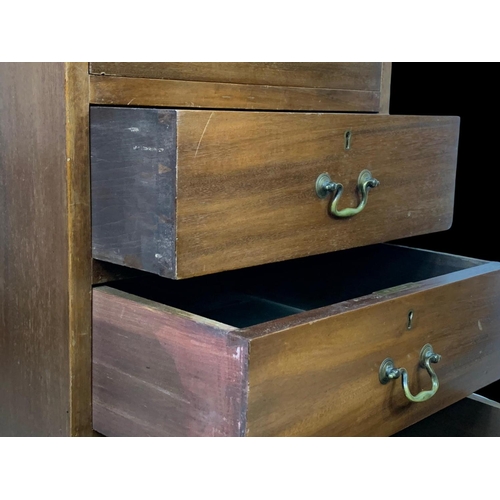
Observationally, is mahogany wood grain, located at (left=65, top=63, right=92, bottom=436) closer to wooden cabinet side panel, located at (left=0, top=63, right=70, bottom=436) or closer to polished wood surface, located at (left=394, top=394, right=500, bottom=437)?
wooden cabinet side panel, located at (left=0, top=63, right=70, bottom=436)

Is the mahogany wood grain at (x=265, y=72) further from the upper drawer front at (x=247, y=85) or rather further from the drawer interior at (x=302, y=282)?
the drawer interior at (x=302, y=282)

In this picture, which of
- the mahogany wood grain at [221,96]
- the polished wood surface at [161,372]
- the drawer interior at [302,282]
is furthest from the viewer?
the drawer interior at [302,282]

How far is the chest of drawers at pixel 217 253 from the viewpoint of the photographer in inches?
30.2

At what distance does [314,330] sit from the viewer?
0.80 m

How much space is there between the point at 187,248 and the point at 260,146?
0.46ft

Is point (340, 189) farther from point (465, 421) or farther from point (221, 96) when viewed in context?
point (465, 421)

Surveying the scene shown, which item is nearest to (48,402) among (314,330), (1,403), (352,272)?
(1,403)

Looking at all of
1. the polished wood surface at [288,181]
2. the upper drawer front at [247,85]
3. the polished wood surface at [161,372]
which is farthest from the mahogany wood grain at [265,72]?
the polished wood surface at [161,372]

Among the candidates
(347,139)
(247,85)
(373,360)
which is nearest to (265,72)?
(247,85)

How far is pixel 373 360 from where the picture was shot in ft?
2.93

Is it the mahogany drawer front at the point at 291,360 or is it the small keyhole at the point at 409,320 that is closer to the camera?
the mahogany drawer front at the point at 291,360

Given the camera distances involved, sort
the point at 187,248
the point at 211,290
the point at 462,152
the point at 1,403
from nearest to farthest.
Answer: the point at 187,248, the point at 1,403, the point at 211,290, the point at 462,152

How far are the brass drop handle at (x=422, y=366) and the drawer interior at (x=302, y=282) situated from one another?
0.85 ft

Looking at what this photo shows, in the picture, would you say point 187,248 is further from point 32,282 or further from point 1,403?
point 1,403
